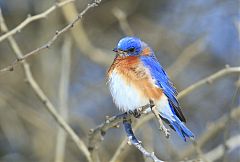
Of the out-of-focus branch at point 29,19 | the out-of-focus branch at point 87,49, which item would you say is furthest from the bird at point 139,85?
the out-of-focus branch at point 87,49

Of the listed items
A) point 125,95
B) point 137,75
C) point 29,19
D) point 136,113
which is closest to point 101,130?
point 136,113

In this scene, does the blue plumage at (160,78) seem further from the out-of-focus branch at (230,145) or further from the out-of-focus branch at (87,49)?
the out-of-focus branch at (87,49)

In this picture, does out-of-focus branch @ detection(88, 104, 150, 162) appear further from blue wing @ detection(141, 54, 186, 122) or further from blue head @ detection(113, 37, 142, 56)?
blue head @ detection(113, 37, 142, 56)

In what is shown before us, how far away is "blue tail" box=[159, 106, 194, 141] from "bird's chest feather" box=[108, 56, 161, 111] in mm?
103

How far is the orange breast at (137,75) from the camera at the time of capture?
3079 millimetres

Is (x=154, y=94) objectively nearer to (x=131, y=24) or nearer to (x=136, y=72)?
(x=136, y=72)

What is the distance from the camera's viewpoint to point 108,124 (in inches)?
101

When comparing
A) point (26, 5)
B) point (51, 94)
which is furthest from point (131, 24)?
point (51, 94)

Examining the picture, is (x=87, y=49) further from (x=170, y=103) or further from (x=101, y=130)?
(x=101, y=130)

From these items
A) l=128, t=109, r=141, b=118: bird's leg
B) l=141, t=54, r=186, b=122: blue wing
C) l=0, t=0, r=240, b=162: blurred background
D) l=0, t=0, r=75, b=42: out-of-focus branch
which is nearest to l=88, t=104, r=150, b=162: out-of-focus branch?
l=128, t=109, r=141, b=118: bird's leg

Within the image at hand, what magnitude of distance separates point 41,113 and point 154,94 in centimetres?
354

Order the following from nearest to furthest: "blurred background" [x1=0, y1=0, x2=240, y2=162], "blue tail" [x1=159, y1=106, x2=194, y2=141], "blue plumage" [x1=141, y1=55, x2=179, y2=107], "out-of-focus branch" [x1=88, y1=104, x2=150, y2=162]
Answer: "out-of-focus branch" [x1=88, y1=104, x2=150, y2=162] < "blue tail" [x1=159, y1=106, x2=194, y2=141] < "blue plumage" [x1=141, y1=55, x2=179, y2=107] < "blurred background" [x1=0, y1=0, x2=240, y2=162]

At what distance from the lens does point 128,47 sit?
3229 mm

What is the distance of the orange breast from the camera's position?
3079 millimetres
